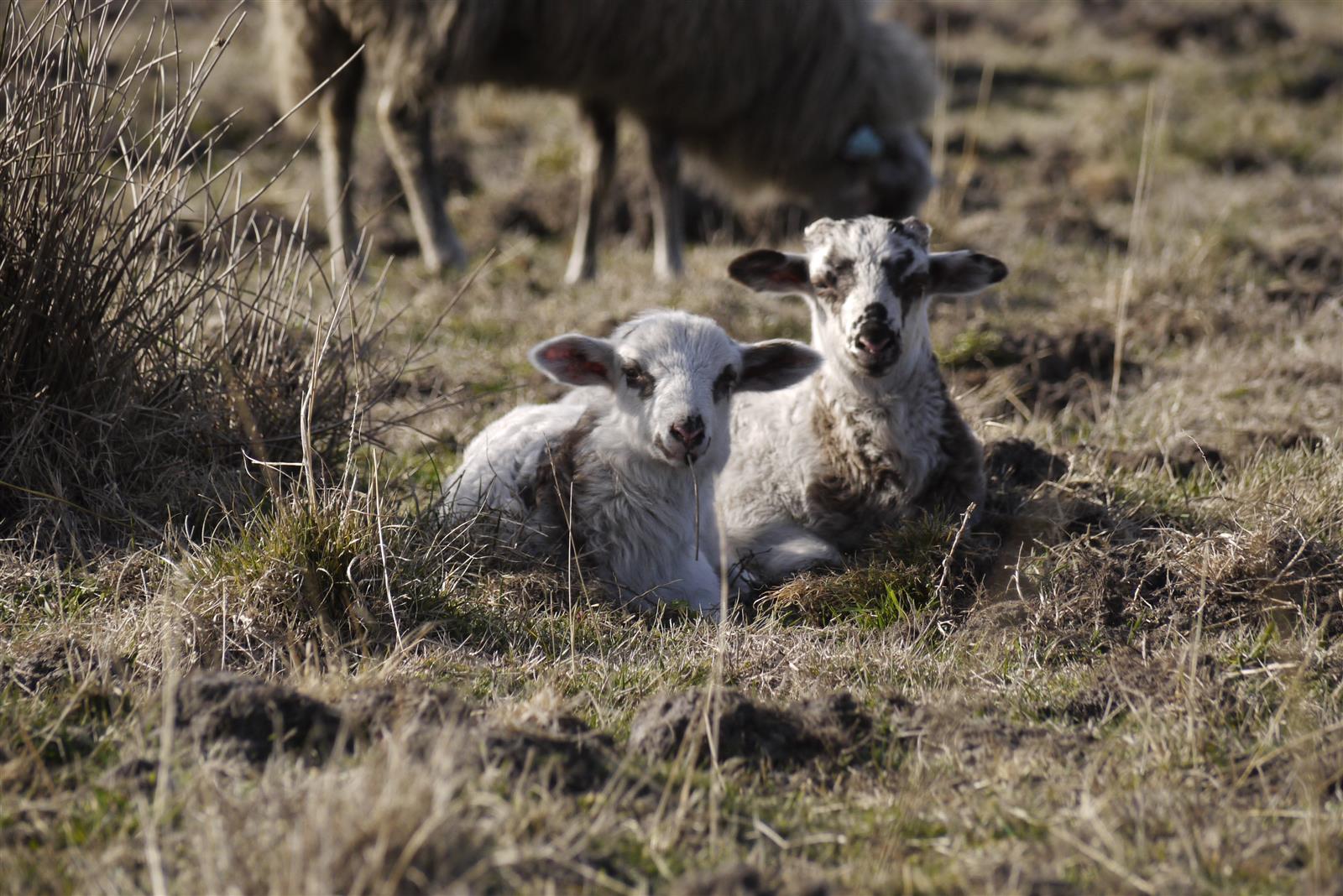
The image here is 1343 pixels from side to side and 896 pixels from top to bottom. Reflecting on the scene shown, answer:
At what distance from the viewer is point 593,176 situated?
9.34m

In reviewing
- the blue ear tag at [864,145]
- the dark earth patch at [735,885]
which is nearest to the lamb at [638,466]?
the dark earth patch at [735,885]

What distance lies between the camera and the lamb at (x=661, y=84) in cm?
835

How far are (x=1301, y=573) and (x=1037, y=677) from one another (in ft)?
3.34

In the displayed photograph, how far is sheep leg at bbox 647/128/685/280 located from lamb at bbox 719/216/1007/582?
4.14m

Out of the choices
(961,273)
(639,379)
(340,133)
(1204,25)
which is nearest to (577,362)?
(639,379)

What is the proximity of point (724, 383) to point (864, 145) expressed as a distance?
561 cm

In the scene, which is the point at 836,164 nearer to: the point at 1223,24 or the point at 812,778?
the point at 812,778

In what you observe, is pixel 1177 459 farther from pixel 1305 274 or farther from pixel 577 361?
pixel 1305 274

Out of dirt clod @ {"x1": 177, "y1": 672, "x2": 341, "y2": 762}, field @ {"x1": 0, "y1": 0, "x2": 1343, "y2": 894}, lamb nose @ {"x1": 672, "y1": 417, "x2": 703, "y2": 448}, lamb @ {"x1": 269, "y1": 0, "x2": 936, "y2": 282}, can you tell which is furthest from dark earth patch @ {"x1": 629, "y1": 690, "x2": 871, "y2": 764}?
lamb @ {"x1": 269, "y1": 0, "x2": 936, "y2": 282}

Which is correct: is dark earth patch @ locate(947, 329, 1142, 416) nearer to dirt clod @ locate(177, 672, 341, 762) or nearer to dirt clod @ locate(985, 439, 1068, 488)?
dirt clod @ locate(985, 439, 1068, 488)

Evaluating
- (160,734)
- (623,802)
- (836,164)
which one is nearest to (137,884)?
(160,734)

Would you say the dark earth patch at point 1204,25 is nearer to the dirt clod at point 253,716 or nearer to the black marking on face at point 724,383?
the black marking on face at point 724,383

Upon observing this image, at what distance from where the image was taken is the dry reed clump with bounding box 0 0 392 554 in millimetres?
4211

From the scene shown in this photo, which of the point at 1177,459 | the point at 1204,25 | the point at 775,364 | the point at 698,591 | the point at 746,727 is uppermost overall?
the point at 1204,25
